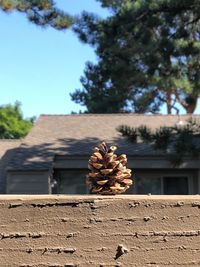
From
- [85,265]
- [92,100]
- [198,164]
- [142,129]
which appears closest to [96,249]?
[85,265]

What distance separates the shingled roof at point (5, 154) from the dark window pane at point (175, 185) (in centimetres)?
517

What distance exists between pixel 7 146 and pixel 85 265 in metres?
16.4

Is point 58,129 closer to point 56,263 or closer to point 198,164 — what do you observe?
point 198,164

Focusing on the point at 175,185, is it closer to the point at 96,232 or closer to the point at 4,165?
the point at 4,165

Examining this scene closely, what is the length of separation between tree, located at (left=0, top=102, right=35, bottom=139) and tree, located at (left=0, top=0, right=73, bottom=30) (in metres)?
29.9

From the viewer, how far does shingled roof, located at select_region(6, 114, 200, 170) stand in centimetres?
1437

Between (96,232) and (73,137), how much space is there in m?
14.2

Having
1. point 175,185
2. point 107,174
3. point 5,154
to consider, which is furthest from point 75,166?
point 107,174

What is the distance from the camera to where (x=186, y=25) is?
10477 mm

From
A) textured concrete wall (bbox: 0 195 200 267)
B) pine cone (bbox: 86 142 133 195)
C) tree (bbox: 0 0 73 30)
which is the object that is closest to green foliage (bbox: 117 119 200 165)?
tree (bbox: 0 0 73 30)

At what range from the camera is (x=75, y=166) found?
46.8ft

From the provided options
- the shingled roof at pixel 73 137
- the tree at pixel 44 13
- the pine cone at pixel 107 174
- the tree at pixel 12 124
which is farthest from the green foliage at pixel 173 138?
the tree at pixel 12 124

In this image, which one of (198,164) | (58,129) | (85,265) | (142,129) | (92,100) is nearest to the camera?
(85,265)

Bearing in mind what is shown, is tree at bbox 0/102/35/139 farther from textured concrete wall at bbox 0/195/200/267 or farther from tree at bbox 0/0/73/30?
textured concrete wall at bbox 0/195/200/267
